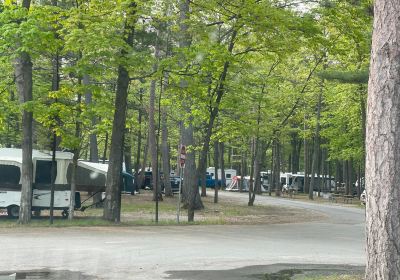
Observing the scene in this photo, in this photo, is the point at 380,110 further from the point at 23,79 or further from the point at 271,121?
the point at 271,121

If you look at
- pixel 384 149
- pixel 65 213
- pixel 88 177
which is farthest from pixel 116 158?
pixel 384 149

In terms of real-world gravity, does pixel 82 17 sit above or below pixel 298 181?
above

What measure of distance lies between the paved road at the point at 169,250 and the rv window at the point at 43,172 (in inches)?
187

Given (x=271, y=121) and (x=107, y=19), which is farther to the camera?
(x=271, y=121)

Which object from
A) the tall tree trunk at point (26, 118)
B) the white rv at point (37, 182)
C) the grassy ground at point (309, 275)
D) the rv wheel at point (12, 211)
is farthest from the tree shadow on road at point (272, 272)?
the rv wheel at point (12, 211)

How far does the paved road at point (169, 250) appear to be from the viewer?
10.5 meters

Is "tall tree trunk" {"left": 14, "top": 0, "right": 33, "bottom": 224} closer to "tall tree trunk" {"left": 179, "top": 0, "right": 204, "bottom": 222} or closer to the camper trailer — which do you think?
the camper trailer

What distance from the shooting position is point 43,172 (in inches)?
858

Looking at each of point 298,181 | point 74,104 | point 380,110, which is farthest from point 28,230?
point 298,181

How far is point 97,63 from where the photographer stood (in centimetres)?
1853

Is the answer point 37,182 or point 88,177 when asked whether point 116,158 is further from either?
point 88,177

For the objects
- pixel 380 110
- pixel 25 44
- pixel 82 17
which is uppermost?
pixel 82 17

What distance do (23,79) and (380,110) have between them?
48.0 ft

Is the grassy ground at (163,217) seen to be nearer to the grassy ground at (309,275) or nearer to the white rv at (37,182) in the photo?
the white rv at (37,182)
